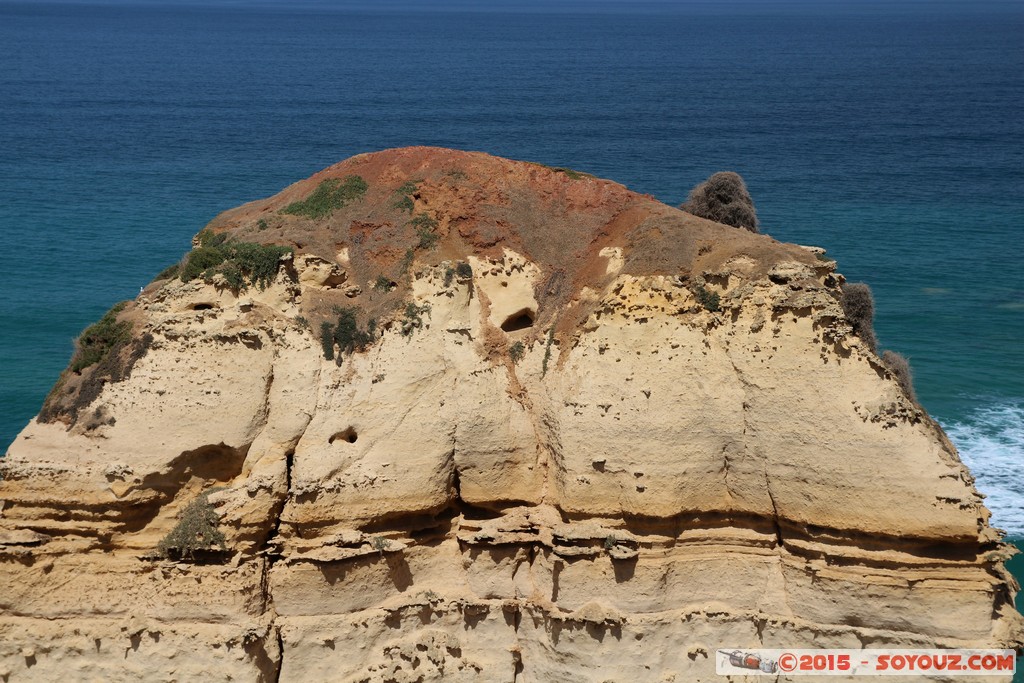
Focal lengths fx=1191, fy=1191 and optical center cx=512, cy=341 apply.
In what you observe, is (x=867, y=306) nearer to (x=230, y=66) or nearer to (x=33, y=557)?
(x=33, y=557)

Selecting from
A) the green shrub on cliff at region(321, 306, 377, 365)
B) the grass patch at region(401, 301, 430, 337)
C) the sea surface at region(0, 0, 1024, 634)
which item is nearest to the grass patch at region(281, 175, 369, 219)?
the green shrub on cliff at region(321, 306, 377, 365)

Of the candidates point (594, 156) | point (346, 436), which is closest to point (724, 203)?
point (346, 436)

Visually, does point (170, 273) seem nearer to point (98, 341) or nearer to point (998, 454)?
point (98, 341)

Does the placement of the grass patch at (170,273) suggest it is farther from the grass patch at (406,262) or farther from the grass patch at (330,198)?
the grass patch at (406,262)

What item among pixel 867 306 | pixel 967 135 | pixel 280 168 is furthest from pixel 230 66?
pixel 867 306

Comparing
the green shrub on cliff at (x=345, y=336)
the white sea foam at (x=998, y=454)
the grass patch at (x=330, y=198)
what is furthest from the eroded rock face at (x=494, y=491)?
the white sea foam at (x=998, y=454)

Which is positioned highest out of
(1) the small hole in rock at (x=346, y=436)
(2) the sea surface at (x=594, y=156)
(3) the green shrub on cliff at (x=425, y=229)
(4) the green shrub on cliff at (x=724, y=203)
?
(2) the sea surface at (x=594, y=156)

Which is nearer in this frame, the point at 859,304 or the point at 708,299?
the point at 708,299
